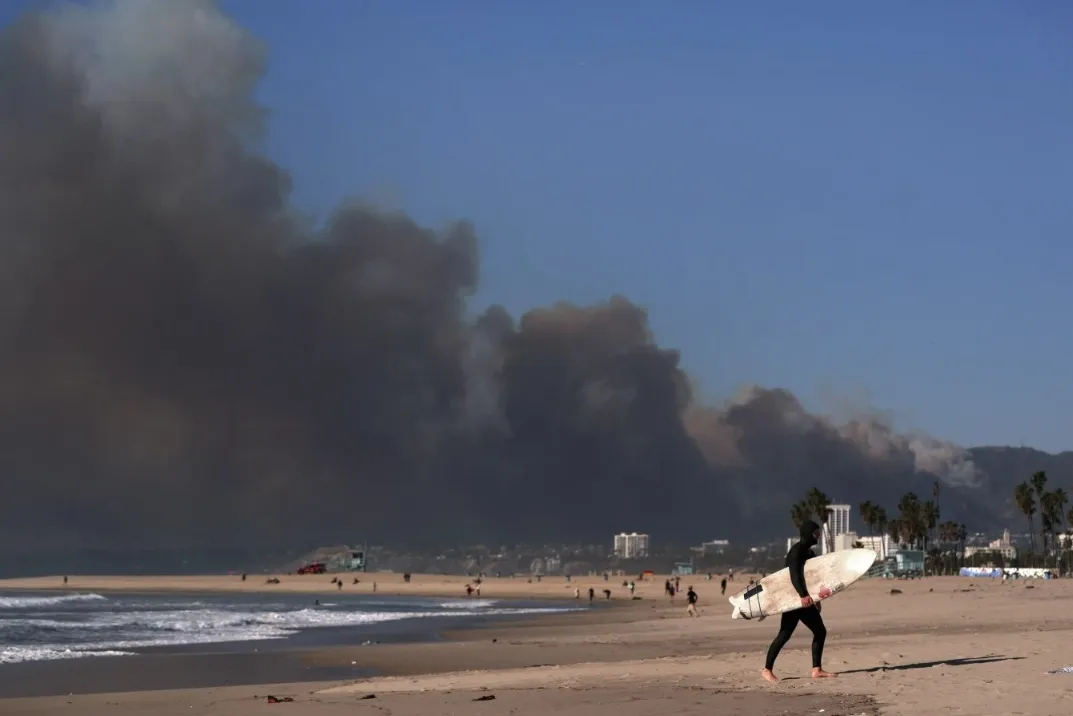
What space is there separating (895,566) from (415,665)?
95.9 meters

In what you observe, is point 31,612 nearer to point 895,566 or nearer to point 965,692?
point 965,692

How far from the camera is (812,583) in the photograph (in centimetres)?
1884

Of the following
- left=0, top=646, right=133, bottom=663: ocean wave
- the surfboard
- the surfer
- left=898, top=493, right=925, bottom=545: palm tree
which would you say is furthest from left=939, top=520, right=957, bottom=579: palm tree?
the surfer

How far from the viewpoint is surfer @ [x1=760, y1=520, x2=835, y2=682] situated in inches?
647

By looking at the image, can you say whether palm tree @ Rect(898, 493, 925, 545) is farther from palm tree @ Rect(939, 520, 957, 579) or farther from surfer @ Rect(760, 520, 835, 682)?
surfer @ Rect(760, 520, 835, 682)

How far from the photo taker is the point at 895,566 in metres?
119

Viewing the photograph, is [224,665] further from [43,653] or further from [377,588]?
[377,588]

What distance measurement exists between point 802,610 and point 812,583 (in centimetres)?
195

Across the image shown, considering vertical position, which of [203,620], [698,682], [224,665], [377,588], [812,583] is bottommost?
[377,588]

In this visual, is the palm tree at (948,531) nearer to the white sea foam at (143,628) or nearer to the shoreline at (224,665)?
the white sea foam at (143,628)

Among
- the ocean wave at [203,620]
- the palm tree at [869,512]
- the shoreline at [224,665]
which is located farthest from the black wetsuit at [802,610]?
the palm tree at [869,512]

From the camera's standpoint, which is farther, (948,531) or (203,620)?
(948,531)

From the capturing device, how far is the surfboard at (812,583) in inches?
717

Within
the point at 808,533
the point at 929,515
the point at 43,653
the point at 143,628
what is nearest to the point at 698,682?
the point at 808,533
